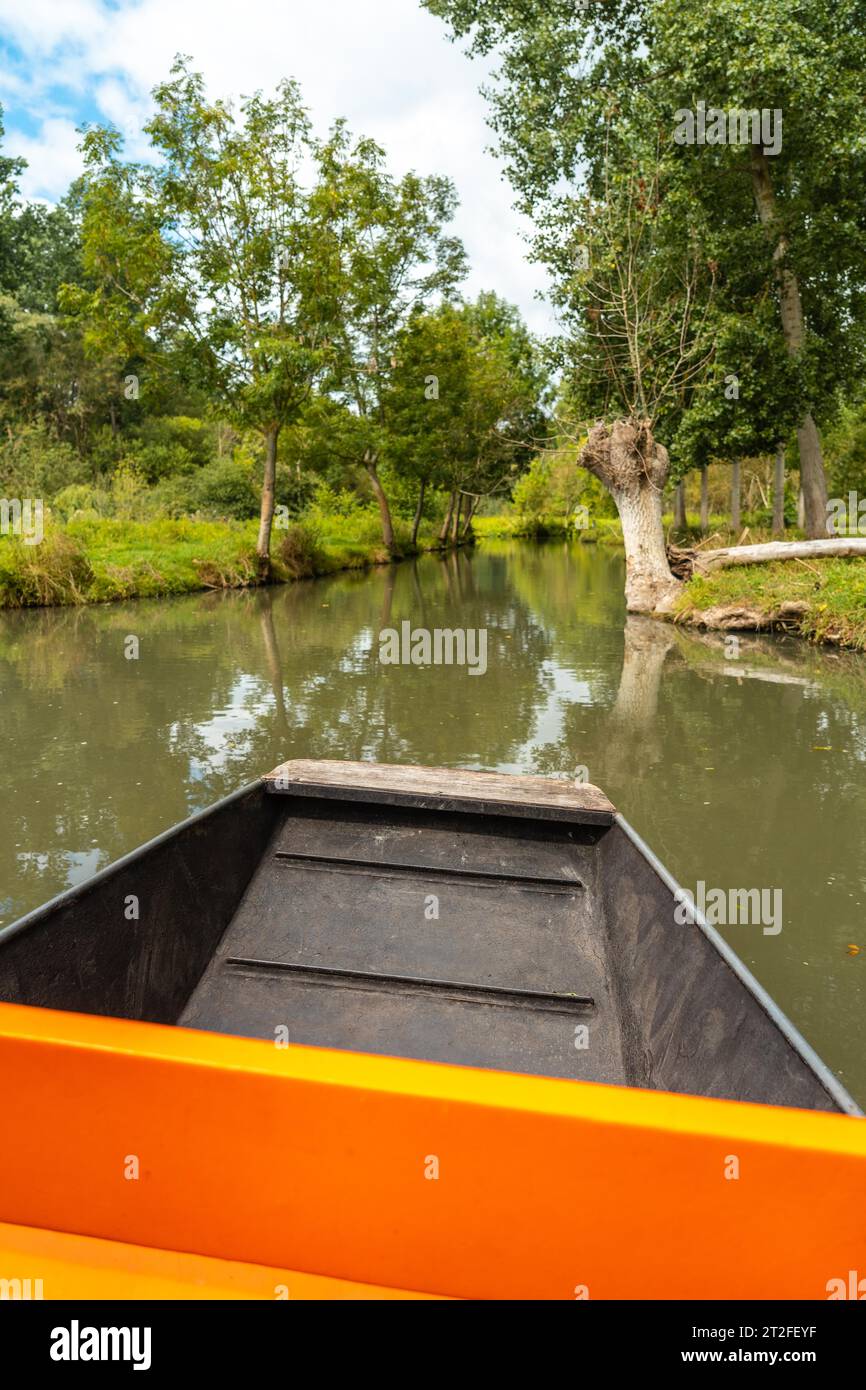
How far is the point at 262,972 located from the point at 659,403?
52.9 ft

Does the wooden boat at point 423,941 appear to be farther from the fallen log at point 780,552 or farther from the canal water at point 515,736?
the fallen log at point 780,552

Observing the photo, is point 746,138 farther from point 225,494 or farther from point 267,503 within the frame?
point 225,494

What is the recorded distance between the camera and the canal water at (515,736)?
4020mm

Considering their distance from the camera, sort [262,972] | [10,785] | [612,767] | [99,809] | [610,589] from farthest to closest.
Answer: [610,589] → [612,767] → [10,785] → [99,809] → [262,972]

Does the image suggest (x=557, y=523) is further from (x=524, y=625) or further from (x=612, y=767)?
(x=612, y=767)

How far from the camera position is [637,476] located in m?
14.6

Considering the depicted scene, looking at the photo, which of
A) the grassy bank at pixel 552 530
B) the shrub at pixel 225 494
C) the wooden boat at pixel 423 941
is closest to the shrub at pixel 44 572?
the shrub at pixel 225 494

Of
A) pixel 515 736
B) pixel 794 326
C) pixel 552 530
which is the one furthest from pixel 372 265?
pixel 552 530

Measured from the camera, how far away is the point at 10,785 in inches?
218

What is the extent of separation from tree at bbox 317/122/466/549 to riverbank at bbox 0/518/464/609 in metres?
4.16

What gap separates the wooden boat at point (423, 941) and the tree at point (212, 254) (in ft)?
51.4

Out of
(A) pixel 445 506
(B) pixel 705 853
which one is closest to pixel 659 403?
(B) pixel 705 853

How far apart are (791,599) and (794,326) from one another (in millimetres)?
7409

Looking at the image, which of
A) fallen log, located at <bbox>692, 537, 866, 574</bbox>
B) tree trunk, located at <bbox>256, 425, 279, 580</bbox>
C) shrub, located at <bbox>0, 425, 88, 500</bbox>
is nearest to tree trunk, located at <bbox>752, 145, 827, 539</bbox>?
fallen log, located at <bbox>692, 537, 866, 574</bbox>
